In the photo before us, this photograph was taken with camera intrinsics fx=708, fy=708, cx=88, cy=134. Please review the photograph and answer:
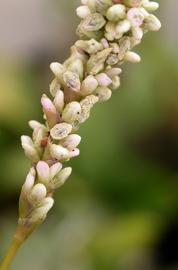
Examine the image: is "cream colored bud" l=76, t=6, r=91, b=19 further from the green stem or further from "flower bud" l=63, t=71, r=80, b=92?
the green stem

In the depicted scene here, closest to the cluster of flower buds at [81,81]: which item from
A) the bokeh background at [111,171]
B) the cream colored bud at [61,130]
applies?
the cream colored bud at [61,130]

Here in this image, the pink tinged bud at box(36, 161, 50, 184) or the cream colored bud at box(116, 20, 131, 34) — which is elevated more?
the cream colored bud at box(116, 20, 131, 34)

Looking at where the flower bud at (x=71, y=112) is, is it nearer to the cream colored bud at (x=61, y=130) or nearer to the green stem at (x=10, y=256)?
the cream colored bud at (x=61, y=130)

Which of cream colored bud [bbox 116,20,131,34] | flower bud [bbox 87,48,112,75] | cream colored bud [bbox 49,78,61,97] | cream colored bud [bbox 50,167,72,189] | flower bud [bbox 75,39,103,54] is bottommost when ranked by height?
cream colored bud [bbox 50,167,72,189]

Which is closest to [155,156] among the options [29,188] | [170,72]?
[170,72]

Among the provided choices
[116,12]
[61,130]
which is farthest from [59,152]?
[116,12]

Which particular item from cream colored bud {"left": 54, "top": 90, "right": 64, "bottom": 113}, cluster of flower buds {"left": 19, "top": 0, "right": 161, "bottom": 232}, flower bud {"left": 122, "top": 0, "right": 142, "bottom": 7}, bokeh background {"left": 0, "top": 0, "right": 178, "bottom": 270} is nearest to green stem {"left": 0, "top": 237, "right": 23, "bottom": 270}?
cluster of flower buds {"left": 19, "top": 0, "right": 161, "bottom": 232}

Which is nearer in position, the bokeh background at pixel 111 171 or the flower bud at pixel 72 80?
the flower bud at pixel 72 80

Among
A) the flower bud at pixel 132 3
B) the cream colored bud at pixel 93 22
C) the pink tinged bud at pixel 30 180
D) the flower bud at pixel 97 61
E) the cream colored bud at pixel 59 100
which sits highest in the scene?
the flower bud at pixel 132 3
